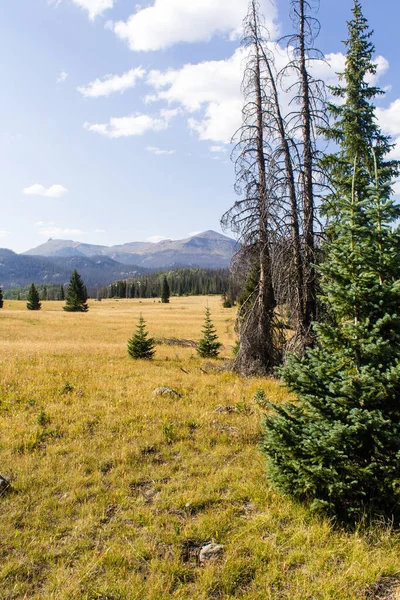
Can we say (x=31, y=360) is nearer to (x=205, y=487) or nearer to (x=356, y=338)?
(x=205, y=487)

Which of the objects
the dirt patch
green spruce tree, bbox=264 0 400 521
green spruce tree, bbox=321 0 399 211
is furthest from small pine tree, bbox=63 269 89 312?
green spruce tree, bbox=264 0 400 521

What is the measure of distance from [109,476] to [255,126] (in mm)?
13080

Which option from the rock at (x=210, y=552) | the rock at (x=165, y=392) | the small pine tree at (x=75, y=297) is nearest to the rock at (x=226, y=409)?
the rock at (x=165, y=392)

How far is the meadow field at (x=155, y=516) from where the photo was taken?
3713 millimetres

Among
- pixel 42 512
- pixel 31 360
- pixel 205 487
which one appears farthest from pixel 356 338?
pixel 31 360

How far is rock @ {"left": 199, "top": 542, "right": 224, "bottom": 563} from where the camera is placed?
13.4ft

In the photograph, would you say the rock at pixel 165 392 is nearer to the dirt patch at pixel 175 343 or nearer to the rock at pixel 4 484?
the rock at pixel 4 484

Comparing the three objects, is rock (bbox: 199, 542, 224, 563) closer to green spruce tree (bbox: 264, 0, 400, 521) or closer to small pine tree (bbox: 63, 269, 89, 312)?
green spruce tree (bbox: 264, 0, 400, 521)

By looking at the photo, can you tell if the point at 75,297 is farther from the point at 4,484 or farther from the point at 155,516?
the point at 155,516

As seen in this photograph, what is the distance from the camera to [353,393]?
448cm

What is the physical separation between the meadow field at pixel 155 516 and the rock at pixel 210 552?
0.06m

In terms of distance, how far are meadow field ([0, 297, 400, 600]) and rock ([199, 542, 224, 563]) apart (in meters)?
0.06

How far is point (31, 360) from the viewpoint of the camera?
15.3 meters

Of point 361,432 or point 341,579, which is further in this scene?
point 361,432
